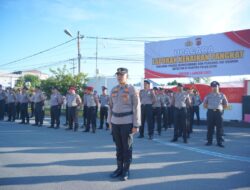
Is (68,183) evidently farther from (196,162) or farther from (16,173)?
(196,162)

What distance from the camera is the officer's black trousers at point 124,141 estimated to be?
565 cm

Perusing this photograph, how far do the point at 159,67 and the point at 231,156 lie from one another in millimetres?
11517

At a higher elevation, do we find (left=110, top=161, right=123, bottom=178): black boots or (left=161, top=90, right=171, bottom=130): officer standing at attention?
(left=161, top=90, right=171, bottom=130): officer standing at attention

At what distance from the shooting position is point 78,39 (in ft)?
98.2

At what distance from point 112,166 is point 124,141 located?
3.36 feet

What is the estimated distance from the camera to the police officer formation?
18.7ft

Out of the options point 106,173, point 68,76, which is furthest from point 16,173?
point 68,76

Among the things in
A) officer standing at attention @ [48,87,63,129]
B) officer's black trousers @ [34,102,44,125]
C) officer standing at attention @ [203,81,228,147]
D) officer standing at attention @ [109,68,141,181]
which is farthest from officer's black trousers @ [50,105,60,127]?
officer standing at attention @ [109,68,141,181]

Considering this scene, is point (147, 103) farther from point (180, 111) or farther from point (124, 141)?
point (124, 141)

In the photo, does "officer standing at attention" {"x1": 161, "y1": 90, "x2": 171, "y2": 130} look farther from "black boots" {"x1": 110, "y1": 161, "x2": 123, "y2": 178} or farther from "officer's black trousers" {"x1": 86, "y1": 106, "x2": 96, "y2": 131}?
"black boots" {"x1": 110, "y1": 161, "x2": 123, "y2": 178}

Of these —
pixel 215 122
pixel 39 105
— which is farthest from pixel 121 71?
pixel 39 105

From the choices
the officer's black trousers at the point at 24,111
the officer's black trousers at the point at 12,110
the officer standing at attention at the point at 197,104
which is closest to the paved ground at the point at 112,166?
the officer standing at attention at the point at 197,104

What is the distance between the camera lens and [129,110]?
5746 millimetres

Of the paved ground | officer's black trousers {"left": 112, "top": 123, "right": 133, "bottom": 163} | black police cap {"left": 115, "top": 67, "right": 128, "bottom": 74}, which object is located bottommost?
the paved ground
